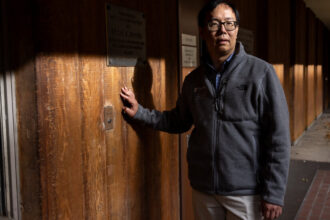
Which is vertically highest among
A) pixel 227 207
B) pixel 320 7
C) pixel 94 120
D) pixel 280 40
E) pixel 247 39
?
pixel 320 7

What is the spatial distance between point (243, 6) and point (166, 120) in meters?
2.86

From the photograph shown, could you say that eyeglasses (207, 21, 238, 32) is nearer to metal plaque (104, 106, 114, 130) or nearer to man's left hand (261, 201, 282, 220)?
metal plaque (104, 106, 114, 130)

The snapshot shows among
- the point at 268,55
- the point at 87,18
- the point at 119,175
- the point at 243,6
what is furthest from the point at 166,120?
the point at 268,55

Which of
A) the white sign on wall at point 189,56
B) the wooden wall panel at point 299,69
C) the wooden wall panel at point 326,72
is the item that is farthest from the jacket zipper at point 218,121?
the wooden wall panel at point 326,72

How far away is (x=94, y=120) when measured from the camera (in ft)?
6.68

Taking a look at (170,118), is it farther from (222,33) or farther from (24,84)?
(24,84)

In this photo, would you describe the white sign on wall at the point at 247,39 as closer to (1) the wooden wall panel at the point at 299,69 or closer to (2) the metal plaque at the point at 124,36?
(2) the metal plaque at the point at 124,36

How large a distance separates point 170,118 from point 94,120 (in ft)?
2.12

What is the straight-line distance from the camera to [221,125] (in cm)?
207

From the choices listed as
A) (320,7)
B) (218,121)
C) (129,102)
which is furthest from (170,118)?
(320,7)

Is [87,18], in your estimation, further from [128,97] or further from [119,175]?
[119,175]

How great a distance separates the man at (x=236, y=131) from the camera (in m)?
2.00

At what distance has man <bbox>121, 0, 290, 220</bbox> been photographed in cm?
200

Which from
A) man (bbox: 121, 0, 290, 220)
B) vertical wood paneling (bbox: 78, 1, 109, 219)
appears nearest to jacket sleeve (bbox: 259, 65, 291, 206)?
man (bbox: 121, 0, 290, 220)
